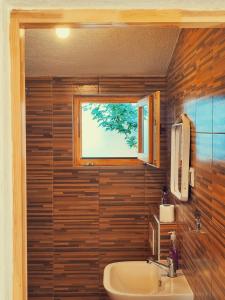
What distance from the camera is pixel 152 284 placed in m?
3.01

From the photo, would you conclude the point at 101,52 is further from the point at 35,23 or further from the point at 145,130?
the point at 35,23

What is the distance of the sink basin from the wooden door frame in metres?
1.66

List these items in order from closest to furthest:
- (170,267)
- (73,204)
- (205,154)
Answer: (205,154)
(170,267)
(73,204)

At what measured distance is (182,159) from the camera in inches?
98.3

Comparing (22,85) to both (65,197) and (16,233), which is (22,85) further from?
(65,197)

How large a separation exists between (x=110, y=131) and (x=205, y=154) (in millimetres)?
1668

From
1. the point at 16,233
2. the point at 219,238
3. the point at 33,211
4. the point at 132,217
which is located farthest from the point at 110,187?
the point at 16,233

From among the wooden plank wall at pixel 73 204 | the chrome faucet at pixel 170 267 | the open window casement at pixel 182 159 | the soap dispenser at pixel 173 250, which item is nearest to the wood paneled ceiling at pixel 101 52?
the wooden plank wall at pixel 73 204

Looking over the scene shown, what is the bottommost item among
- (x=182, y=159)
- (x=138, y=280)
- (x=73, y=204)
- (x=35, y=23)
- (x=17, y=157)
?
(x=138, y=280)

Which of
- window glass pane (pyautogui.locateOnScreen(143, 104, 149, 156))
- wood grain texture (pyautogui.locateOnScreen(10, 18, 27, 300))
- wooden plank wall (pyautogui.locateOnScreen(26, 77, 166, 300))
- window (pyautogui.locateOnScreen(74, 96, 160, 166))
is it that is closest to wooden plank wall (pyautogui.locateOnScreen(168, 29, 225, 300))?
window glass pane (pyautogui.locateOnScreen(143, 104, 149, 156))

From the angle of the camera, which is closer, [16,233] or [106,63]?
[16,233]

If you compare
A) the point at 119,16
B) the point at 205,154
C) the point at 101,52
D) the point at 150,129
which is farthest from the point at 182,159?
the point at 119,16

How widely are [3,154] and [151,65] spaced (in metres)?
2.48

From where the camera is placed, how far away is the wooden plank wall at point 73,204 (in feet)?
11.5
